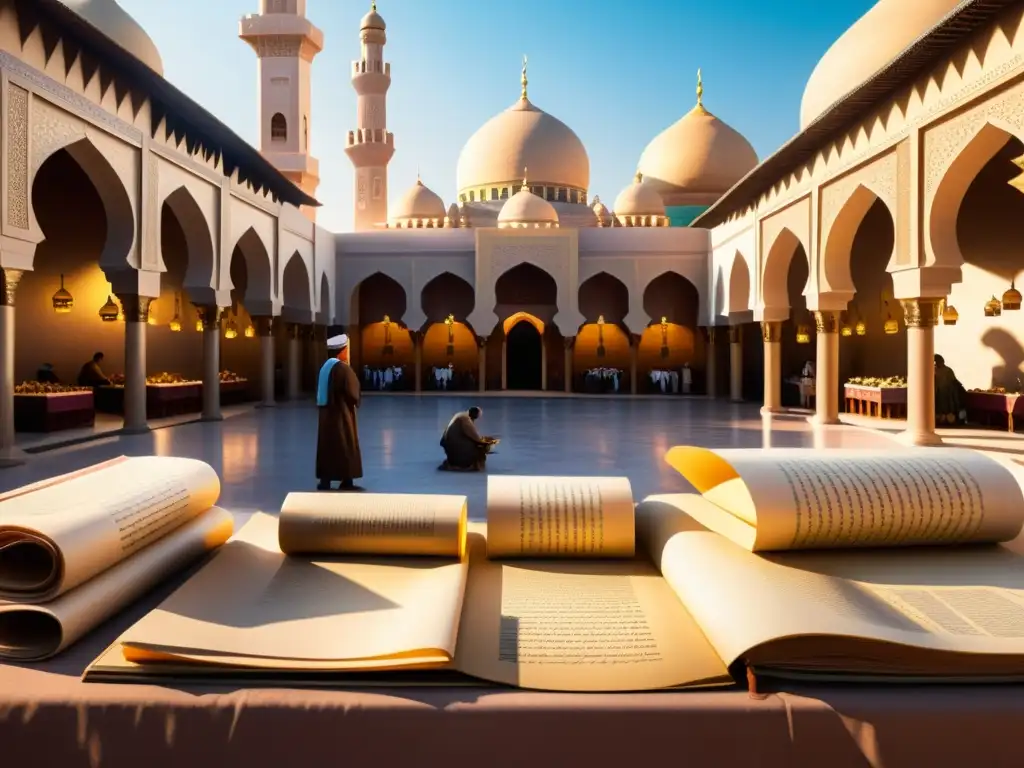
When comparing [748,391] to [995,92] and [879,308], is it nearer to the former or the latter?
[879,308]

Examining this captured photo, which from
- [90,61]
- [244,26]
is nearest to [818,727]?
[90,61]

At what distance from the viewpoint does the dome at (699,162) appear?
2772cm

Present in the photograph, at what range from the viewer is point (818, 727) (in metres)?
1.43

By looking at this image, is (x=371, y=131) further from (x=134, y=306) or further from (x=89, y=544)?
(x=89, y=544)

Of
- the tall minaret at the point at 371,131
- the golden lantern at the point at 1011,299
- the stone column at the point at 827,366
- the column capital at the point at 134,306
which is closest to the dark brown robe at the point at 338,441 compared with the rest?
the column capital at the point at 134,306

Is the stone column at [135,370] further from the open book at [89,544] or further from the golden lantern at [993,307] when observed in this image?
the golden lantern at [993,307]

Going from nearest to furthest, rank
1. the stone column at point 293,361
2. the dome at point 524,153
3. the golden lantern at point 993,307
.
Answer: the golden lantern at point 993,307 < the stone column at point 293,361 < the dome at point 524,153

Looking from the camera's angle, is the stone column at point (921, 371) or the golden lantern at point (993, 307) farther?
the golden lantern at point (993, 307)

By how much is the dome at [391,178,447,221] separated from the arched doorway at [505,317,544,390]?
492 centimetres

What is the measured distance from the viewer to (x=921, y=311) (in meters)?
10.3

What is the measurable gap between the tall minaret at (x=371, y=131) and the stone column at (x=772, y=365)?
16.3m

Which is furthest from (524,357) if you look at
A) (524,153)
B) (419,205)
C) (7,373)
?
(7,373)

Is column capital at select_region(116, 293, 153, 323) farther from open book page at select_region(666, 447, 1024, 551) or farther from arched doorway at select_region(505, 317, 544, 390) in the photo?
arched doorway at select_region(505, 317, 544, 390)

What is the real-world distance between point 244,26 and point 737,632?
88.8ft
